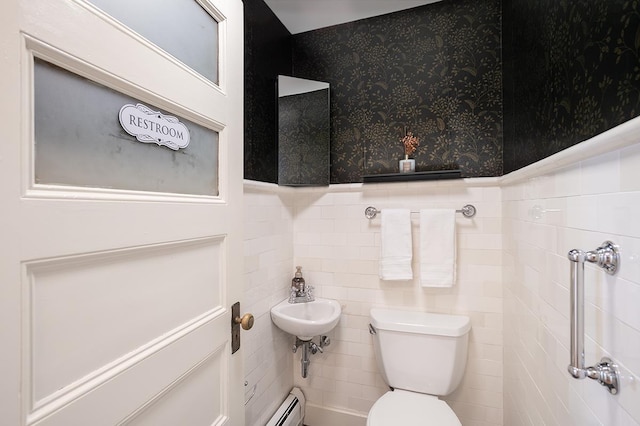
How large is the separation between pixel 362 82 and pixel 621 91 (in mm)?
1427

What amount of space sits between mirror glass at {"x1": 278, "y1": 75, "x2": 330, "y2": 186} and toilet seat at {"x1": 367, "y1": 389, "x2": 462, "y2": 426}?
1.24 m

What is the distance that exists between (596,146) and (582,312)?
0.35m

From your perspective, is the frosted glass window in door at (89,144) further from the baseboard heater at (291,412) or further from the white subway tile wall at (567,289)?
the baseboard heater at (291,412)

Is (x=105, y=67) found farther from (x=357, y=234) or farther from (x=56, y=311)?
(x=357, y=234)

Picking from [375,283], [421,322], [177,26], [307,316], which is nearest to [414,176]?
[375,283]

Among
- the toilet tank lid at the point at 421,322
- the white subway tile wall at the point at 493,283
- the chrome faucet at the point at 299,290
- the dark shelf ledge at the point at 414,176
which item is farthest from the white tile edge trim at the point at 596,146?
the chrome faucet at the point at 299,290

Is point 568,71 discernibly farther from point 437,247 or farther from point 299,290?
point 299,290

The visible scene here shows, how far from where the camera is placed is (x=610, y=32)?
59cm

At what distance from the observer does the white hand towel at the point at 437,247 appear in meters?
1.57

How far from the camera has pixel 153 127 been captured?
653mm

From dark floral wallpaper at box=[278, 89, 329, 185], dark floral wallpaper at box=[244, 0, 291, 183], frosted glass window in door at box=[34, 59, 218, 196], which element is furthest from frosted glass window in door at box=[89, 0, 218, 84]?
dark floral wallpaper at box=[278, 89, 329, 185]

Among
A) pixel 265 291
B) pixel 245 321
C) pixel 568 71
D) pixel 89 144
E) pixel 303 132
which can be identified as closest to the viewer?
pixel 89 144

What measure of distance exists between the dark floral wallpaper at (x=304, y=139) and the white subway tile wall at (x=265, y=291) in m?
0.17

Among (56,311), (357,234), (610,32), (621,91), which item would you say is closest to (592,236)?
(621,91)
